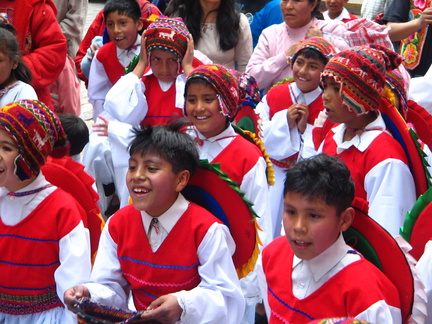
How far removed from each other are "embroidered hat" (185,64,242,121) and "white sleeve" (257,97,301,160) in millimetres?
746

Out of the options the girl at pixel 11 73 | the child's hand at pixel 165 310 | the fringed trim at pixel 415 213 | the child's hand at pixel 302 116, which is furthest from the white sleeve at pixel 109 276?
the child's hand at pixel 302 116

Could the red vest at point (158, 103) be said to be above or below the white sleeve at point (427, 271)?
below

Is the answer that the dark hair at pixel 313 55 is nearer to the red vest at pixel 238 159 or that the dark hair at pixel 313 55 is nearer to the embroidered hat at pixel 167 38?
the embroidered hat at pixel 167 38

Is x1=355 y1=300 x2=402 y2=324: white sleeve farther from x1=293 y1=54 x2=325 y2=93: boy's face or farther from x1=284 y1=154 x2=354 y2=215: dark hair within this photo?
x1=293 y1=54 x2=325 y2=93: boy's face

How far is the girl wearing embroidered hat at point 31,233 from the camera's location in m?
2.95

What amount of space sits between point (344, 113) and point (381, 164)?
35 cm

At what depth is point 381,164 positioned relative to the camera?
3.35m

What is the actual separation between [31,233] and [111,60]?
236cm

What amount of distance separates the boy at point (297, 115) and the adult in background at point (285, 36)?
0.50m

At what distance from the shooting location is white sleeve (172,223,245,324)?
8.95ft

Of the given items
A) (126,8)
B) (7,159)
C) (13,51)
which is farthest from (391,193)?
(126,8)

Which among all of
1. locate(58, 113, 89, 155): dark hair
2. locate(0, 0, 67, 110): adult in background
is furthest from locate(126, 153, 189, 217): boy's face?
locate(0, 0, 67, 110): adult in background

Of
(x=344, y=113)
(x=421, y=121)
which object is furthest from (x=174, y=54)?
(x=421, y=121)

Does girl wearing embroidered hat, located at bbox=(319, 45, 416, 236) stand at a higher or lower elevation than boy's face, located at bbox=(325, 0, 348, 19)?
higher
